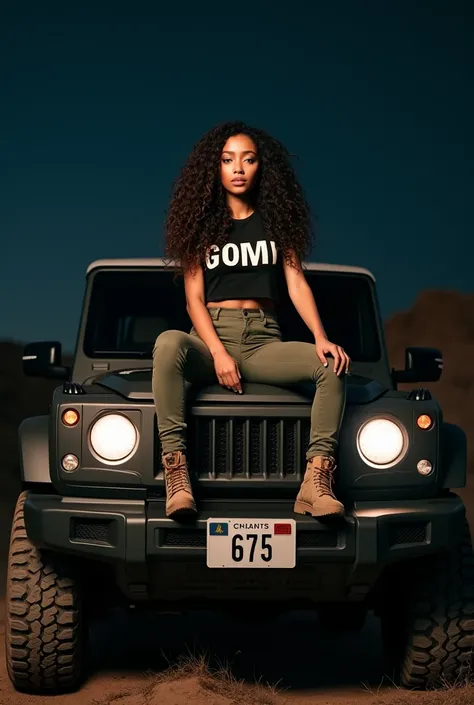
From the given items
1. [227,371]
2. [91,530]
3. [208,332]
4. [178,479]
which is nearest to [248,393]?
[227,371]

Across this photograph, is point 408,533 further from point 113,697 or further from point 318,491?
point 113,697

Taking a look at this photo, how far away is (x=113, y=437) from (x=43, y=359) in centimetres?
103

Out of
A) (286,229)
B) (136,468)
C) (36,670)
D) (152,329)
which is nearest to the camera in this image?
(136,468)

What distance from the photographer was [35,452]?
4508mm

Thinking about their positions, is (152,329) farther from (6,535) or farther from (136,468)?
(6,535)

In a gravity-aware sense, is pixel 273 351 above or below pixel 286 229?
below

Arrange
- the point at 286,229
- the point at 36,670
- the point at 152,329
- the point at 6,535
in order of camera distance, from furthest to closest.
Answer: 1. the point at 6,535
2. the point at 152,329
3. the point at 286,229
4. the point at 36,670

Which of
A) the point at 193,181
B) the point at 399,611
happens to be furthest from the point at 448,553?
the point at 193,181

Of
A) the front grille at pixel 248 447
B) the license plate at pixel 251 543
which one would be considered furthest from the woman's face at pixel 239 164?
the license plate at pixel 251 543

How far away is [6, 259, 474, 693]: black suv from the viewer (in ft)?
13.6

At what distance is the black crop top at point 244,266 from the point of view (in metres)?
4.71

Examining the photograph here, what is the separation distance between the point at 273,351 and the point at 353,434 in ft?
1.54

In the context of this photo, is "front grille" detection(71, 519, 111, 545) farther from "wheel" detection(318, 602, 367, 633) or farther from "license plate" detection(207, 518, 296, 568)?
"wheel" detection(318, 602, 367, 633)

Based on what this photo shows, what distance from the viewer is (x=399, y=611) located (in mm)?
4793
